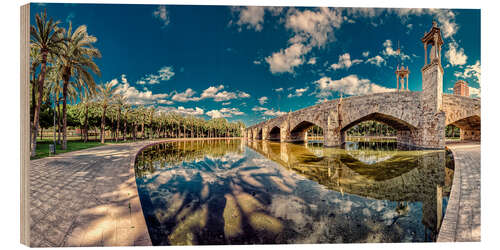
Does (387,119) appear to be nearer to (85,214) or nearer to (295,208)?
(295,208)

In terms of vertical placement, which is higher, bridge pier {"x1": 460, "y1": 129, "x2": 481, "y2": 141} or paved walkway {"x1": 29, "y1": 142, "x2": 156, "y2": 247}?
bridge pier {"x1": 460, "y1": 129, "x2": 481, "y2": 141}

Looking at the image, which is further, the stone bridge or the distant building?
the stone bridge

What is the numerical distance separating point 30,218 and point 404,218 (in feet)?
30.2

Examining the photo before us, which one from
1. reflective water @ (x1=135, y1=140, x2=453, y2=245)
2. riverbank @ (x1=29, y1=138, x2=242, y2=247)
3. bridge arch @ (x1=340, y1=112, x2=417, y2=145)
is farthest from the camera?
bridge arch @ (x1=340, y1=112, x2=417, y2=145)

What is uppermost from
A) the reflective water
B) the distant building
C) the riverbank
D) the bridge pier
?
the distant building

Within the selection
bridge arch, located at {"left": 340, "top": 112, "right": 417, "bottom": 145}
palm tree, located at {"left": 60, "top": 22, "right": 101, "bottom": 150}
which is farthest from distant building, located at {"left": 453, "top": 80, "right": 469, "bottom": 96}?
palm tree, located at {"left": 60, "top": 22, "right": 101, "bottom": 150}

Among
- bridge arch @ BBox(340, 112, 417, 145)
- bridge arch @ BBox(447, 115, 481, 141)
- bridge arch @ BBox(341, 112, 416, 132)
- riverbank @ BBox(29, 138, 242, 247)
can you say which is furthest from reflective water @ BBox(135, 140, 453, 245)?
bridge arch @ BBox(447, 115, 481, 141)

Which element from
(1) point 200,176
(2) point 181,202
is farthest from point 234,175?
(2) point 181,202

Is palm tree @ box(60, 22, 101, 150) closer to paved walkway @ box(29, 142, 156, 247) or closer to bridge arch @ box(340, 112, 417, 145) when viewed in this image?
paved walkway @ box(29, 142, 156, 247)

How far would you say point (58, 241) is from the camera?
3486 mm

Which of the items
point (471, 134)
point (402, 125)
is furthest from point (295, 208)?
point (471, 134)

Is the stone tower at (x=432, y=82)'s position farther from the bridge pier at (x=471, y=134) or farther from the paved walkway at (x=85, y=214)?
the paved walkway at (x=85, y=214)

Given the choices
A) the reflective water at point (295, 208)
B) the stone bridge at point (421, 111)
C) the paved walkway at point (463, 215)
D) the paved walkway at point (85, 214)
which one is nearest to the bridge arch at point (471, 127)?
the stone bridge at point (421, 111)

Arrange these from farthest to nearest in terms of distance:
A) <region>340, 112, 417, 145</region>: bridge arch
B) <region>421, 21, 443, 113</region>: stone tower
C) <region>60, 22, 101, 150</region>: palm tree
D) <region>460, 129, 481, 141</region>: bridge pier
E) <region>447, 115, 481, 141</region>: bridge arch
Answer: <region>460, 129, 481, 141</region>: bridge pier, <region>340, 112, 417, 145</region>: bridge arch, <region>447, 115, 481, 141</region>: bridge arch, <region>421, 21, 443, 113</region>: stone tower, <region>60, 22, 101, 150</region>: palm tree
